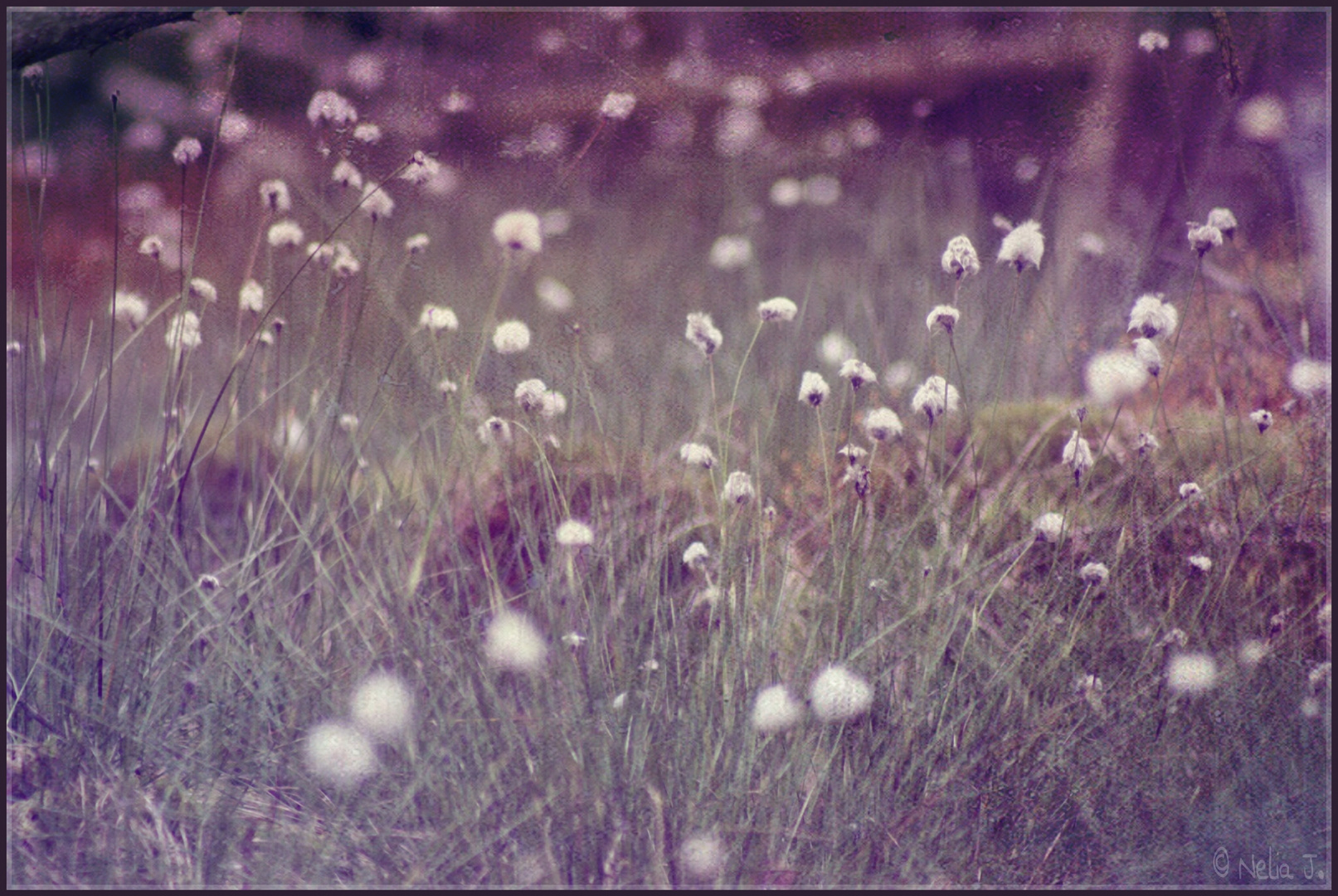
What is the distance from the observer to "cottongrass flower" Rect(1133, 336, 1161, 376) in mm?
1457

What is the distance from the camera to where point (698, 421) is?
153 cm

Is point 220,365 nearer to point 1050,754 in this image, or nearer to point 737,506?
point 737,506

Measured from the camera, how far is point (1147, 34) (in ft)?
5.13

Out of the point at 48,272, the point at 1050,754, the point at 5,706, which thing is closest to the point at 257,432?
the point at 48,272

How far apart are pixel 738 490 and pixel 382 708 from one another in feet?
2.12

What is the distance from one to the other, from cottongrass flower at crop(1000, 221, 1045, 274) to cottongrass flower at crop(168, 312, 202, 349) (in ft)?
4.63

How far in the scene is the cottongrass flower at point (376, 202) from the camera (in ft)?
Answer: 5.03

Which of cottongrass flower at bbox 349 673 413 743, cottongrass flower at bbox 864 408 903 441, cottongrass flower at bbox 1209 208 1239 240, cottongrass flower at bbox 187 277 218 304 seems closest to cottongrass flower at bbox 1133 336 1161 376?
cottongrass flower at bbox 1209 208 1239 240

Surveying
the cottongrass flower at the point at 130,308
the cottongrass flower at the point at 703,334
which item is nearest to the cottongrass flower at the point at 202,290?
the cottongrass flower at the point at 130,308

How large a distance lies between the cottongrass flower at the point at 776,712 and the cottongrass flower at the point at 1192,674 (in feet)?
2.15

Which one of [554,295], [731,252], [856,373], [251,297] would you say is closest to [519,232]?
[554,295]

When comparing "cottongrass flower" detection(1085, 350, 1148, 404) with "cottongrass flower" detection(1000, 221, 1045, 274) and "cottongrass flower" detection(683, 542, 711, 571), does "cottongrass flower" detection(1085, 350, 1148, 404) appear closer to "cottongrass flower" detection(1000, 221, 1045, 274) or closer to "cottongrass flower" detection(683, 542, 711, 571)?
"cottongrass flower" detection(1000, 221, 1045, 274)

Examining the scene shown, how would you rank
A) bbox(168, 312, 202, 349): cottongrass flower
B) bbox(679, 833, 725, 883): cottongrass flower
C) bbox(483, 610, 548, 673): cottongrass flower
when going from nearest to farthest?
bbox(679, 833, 725, 883): cottongrass flower
bbox(483, 610, 548, 673): cottongrass flower
bbox(168, 312, 202, 349): cottongrass flower

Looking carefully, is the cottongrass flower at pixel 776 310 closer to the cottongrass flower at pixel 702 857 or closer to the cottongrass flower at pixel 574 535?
the cottongrass flower at pixel 574 535
